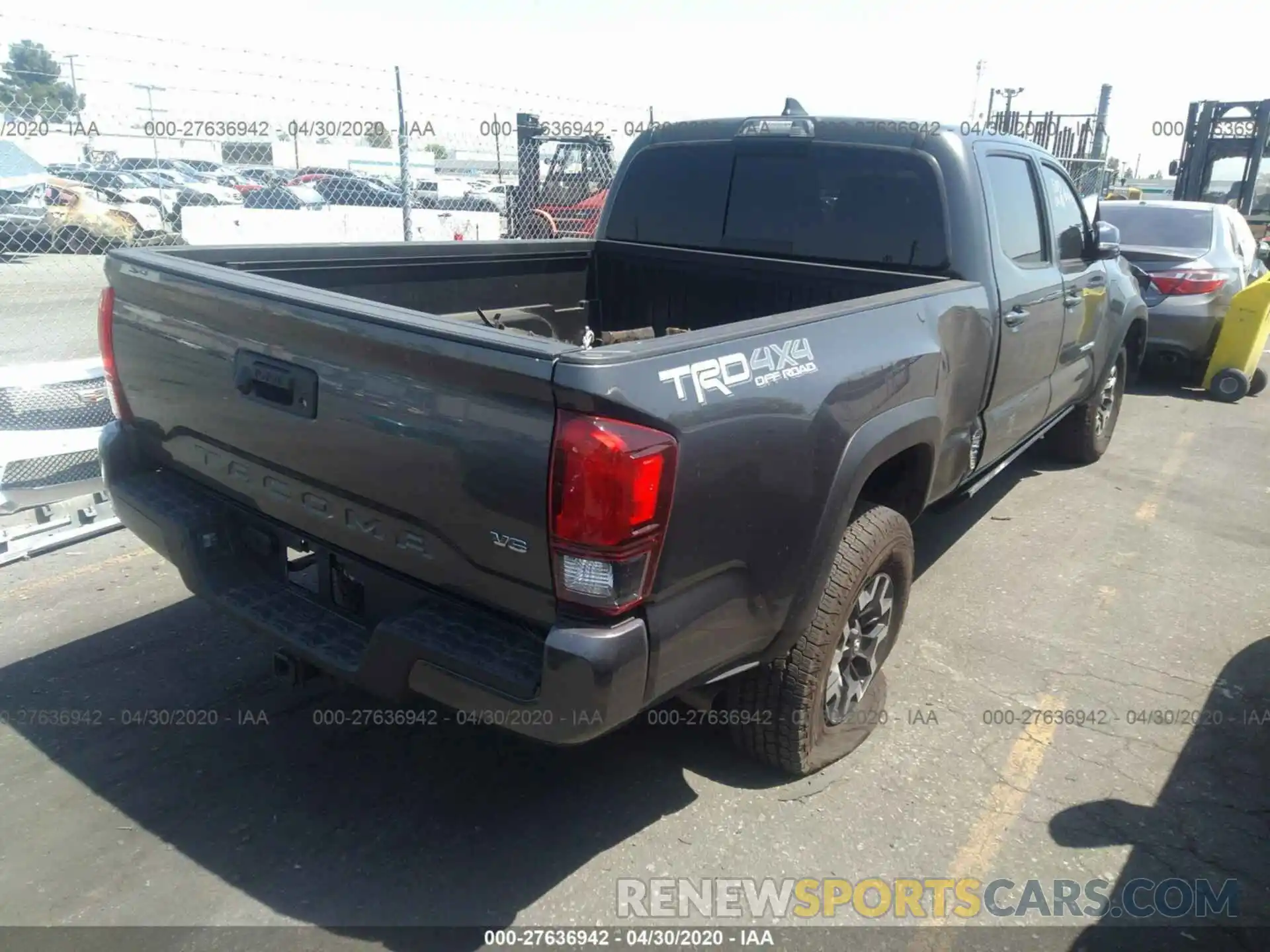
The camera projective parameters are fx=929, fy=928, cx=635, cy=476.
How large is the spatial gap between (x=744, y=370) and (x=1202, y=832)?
2.11 meters

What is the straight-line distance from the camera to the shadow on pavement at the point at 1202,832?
8.36 ft

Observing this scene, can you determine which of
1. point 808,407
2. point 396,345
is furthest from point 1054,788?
point 396,345

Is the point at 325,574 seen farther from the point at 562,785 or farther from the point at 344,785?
the point at 562,785

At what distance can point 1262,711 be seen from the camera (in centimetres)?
357

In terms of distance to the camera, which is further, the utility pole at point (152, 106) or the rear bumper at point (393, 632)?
the utility pole at point (152, 106)

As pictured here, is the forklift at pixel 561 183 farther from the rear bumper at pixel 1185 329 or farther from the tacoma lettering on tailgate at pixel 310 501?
the tacoma lettering on tailgate at pixel 310 501

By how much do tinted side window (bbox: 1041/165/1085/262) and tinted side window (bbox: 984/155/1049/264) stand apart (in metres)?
0.21

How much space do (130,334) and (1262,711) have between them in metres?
4.32

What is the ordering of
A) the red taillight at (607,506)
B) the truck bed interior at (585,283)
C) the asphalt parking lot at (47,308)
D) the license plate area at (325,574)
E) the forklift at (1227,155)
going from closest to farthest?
the red taillight at (607,506)
the license plate area at (325,574)
the truck bed interior at (585,283)
the asphalt parking lot at (47,308)
the forklift at (1227,155)

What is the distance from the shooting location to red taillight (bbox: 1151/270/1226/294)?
8.38 meters

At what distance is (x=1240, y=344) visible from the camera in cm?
838

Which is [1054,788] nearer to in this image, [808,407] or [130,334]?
[808,407]

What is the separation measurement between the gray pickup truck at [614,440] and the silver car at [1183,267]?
513 cm

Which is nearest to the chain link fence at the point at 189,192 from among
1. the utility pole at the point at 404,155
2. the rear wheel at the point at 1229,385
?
the utility pole at the point at 404,155
